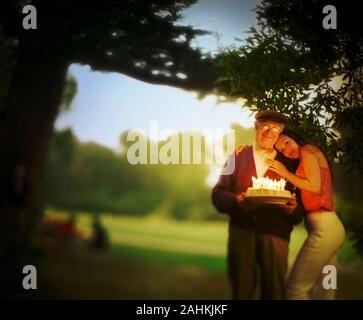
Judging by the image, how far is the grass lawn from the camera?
2.64 meters

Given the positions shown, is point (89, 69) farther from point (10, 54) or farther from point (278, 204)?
point (278, 204)

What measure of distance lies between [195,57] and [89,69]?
0.60 meters

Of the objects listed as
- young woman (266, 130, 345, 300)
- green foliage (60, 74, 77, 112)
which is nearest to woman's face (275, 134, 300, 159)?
young woman (266, 130, 345, 300)

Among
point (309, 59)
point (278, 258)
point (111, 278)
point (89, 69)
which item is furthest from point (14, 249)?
point (309, 59)

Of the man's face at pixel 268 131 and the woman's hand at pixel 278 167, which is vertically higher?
the man's face at pixel 268 131

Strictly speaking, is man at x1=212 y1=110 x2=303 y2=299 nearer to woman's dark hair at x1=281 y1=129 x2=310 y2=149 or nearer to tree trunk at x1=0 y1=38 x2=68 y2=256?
woman's dark hair at x1=281 y1=129 x2=310 y2=149

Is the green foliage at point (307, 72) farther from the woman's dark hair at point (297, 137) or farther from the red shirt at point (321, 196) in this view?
the red shirt at point (321, 196)

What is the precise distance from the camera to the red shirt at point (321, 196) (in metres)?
2.71

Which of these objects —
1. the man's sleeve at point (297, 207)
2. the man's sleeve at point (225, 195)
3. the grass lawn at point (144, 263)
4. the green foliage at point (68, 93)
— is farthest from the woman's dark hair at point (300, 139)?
the green foliage at point (68, 93)

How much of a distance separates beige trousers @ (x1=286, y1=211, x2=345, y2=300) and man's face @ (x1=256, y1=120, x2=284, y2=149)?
457mm

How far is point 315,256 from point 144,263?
3.10 ft

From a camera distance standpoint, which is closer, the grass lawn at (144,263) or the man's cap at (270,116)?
the grass lawn at (144,263)

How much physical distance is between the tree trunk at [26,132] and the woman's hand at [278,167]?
3.96ft

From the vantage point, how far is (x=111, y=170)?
2680 millimetres
